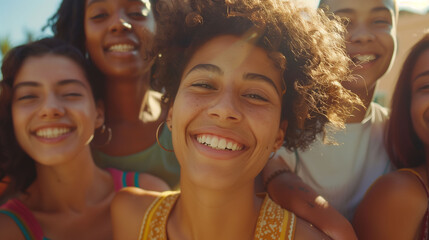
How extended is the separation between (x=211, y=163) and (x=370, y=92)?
5.89 feet

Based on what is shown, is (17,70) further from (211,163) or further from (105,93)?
(211,163)

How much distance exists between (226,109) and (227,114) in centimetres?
3

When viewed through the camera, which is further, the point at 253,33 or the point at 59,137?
the point at 59,137

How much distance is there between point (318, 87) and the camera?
2.02 m

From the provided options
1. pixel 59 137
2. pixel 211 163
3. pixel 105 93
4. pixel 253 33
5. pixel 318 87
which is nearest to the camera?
pixel 211 163

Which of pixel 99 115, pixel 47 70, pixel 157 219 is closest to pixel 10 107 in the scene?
pixel 47 70

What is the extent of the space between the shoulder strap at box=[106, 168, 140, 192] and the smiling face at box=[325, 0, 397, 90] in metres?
1.80

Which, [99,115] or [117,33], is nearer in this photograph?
[99,115]

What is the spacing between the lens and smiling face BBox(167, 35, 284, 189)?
67.9 inches

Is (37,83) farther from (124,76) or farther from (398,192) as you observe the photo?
(398,192)

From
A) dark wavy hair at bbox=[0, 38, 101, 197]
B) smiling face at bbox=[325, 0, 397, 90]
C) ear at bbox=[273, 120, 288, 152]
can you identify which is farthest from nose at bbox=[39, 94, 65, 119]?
smiling face at bbox=[325, 0, 397, 90]

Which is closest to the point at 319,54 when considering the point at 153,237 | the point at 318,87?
the point at 318,87

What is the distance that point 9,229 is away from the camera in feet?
7.27

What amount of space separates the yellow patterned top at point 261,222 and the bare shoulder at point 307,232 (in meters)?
0.03
